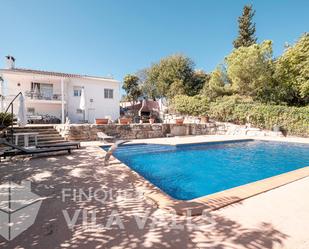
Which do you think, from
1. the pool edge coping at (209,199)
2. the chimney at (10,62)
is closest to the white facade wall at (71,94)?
the chimney at (10,62)

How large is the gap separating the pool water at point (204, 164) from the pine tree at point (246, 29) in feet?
93.2

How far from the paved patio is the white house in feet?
52.7

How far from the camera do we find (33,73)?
1861 centimetres

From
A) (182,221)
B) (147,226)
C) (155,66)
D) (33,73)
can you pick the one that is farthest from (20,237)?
(155,66)

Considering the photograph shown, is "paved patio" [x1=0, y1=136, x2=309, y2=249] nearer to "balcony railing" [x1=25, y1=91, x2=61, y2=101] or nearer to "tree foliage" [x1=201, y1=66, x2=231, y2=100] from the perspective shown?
"balcony railing" [x1=25, y1=91, x2=61, y2=101]

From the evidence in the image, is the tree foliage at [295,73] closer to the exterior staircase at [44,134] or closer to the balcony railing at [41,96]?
the exterior staircase at [44,134]

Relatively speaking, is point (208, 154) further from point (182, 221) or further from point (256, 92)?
point (256, 92)

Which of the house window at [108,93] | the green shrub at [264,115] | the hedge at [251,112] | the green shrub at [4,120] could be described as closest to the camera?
the green shrub at [4,120]

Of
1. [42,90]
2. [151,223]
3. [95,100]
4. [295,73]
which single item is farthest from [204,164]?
[295,73]

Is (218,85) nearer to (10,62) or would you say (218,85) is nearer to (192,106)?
(192,106)

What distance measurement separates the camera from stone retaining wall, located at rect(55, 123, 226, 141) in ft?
41.7

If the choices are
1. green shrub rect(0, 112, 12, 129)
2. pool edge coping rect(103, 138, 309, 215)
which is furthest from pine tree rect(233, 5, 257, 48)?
pool edge coping rect(103, 138, 309, 215)

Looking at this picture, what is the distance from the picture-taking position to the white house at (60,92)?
1853cm

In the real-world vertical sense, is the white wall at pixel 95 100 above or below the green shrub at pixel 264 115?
above
